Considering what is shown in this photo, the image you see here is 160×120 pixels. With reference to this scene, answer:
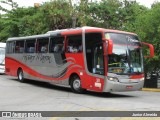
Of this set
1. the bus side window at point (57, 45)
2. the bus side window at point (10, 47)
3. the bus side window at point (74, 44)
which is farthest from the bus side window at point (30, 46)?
the bus side window at point (74, 44)

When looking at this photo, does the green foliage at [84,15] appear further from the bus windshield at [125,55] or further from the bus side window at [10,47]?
the bus windshield at [125,55]

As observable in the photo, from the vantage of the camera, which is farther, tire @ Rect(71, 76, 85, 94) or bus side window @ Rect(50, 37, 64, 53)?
bus side window @ Rect(50, 37, 64, 53)

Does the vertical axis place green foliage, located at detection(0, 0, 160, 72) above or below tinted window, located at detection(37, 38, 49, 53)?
above

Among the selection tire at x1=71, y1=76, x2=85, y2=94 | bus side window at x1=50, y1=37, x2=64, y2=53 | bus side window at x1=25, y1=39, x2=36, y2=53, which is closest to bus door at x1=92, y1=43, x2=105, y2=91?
tire at x1=71, y1=76, x2=85, y2=94

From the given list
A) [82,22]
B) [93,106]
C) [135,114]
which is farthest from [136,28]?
[135,114]

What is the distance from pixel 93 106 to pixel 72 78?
5.59 meters

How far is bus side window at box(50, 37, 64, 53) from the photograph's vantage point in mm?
19484

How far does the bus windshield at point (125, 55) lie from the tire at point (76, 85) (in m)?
2.24

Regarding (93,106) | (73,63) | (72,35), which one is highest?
(72,35)

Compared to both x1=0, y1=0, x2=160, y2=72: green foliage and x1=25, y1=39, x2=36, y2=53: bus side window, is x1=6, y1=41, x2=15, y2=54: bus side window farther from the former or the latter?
x1=0, y1=0, x2=160, y2=72: green foliage

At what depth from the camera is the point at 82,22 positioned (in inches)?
1209

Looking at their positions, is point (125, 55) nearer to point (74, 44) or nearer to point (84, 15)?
point (74, 44)

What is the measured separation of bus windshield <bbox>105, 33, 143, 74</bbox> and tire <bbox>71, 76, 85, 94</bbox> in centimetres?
224

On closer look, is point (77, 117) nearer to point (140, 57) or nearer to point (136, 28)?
point (140, 57)
